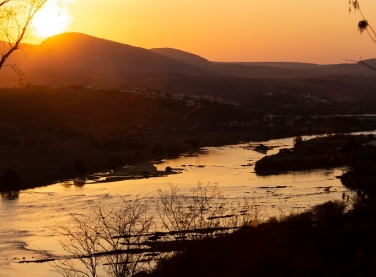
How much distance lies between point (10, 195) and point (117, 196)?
7247 mm

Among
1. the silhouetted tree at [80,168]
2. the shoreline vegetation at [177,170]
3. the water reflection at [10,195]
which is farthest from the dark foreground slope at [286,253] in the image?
the silhouetted tree at [80,168]

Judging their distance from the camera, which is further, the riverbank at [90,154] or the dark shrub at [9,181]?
the riverbank at [90,154]

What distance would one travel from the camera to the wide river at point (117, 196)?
25.1 meters

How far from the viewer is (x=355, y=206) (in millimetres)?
20266

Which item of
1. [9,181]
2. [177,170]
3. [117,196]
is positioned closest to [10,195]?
[9,181]

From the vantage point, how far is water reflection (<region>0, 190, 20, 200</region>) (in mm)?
37812

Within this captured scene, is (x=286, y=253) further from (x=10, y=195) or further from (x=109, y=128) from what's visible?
(x=109, y=128)

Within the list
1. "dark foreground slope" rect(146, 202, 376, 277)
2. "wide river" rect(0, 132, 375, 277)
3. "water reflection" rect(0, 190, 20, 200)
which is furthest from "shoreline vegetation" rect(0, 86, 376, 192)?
"dark foreground slope" rect(146, 202, 376, 277)

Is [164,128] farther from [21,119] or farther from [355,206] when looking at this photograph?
[355,206]

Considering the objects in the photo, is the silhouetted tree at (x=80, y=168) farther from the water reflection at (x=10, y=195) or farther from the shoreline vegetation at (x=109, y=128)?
the water reflection at (x=10, y=195)

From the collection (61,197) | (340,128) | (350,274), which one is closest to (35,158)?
(61,197)

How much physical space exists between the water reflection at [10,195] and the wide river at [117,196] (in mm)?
319

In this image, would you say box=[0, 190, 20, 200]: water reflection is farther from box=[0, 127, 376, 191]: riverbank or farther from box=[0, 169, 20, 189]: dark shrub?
box=[0, 169, 20, 189]: dark shrub

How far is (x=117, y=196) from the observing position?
117 ft
